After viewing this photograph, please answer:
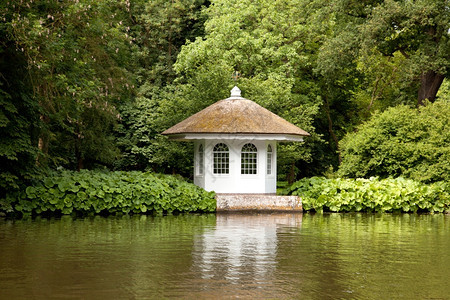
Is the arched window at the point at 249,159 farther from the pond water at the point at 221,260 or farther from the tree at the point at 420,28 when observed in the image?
the tree at the point at 420,28

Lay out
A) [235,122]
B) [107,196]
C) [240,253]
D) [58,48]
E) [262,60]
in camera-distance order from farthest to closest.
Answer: [262,60] → [235,122] → [107,196] → [58,48] → [240,253]

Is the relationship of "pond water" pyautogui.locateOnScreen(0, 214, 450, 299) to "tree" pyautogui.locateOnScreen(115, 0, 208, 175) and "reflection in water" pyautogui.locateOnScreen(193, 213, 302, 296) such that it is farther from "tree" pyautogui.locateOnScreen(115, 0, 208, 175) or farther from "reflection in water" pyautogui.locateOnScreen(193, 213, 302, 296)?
"tree" pyautogui.locateOnScreen(115, 0, 208, 175)

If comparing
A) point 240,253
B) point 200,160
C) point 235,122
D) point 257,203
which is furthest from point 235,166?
point 240,253

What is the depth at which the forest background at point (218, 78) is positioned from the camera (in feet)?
61.3

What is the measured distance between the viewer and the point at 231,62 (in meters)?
33.2

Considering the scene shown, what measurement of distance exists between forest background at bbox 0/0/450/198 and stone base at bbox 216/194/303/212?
4.35 metres

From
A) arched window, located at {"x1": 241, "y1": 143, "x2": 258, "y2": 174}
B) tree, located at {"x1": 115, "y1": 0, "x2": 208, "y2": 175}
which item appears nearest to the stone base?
arched window, located at {"x1": 241, "y1": 143, "x2": 258, "y2": 174}

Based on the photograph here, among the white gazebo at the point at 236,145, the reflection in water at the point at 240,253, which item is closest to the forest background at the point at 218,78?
the white gazebo at the point at 236,145

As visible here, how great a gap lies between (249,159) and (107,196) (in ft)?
21.0

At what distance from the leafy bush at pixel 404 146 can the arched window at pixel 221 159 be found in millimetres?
4940

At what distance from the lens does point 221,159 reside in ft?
81.6

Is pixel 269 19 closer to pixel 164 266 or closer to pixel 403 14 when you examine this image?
pixel 403 14

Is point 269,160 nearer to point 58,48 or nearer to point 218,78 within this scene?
point 218,78

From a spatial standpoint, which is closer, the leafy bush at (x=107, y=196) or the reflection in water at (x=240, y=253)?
the reflection in water at (x=240, y=253)
